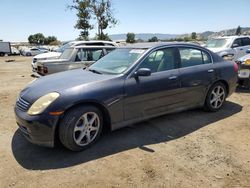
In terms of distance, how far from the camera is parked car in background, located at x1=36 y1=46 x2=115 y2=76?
27.7 ft

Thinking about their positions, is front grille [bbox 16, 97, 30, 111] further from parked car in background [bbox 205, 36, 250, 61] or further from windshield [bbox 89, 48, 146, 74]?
parked car in background [bbox 205, 36, 250, 61]

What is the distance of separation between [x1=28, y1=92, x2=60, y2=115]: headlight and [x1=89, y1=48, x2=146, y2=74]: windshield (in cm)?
114

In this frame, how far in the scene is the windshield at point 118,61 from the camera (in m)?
4.34

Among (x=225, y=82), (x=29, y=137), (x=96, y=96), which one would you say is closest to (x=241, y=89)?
(x=225, y=82)

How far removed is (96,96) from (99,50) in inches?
220

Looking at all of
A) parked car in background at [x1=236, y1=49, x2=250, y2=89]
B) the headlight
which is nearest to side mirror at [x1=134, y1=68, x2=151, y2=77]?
the headlight

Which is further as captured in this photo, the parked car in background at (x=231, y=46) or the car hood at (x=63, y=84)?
the parked car in background at (x=231, y=46)

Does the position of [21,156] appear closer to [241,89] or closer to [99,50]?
[99,50]

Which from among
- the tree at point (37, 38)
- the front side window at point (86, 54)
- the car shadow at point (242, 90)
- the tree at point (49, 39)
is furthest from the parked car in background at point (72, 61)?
the tree at point (37, 38)

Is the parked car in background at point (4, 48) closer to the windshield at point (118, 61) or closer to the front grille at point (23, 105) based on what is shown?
the windshield at point (118, 61)

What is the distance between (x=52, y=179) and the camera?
3125 mm

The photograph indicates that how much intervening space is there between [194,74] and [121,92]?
177 cm

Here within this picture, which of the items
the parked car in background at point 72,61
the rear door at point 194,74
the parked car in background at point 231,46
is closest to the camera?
the rear door at point 194,74

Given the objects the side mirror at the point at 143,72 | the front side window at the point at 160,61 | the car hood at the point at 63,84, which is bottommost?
the car hood at the point at 63,84
